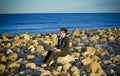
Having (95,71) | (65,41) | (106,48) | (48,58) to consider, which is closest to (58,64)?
(48,58)

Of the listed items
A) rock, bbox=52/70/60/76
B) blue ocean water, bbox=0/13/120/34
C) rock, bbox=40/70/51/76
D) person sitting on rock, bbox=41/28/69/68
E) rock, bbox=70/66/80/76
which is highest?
person sitting on rock, bbox=41/28/69/68

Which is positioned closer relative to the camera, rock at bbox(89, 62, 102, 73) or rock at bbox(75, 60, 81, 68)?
rock at bbox(89, 62, 102, 73)

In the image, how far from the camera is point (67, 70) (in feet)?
17.4

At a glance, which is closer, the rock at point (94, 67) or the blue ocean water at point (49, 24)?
the rock at point (94, 67)

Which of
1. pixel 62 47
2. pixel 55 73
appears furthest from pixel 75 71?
pixel 62 47

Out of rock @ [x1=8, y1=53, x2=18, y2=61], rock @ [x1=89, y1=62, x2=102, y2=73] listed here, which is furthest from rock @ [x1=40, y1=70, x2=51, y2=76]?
rock @ [x1=8, y1=53, x2=18, y2=61]

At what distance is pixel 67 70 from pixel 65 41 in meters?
1.04

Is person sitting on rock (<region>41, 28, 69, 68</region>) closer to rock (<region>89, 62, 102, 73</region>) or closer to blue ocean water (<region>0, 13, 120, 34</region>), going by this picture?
rock (<region>89, 62, 102, 73</region>)

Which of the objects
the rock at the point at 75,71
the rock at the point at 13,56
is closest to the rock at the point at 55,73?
the rock at the point at 75,71

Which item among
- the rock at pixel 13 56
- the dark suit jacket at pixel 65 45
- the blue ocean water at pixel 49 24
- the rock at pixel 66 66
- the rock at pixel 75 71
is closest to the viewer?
the rock at pixel 75 71

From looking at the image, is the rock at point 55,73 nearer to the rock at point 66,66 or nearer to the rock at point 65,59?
the rock at point 66,66

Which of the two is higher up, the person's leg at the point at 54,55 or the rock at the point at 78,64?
the person's leg at the point at 54,55

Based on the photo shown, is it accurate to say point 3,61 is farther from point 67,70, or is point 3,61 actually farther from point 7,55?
point 67,70

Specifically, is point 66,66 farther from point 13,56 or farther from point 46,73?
point 13,56
